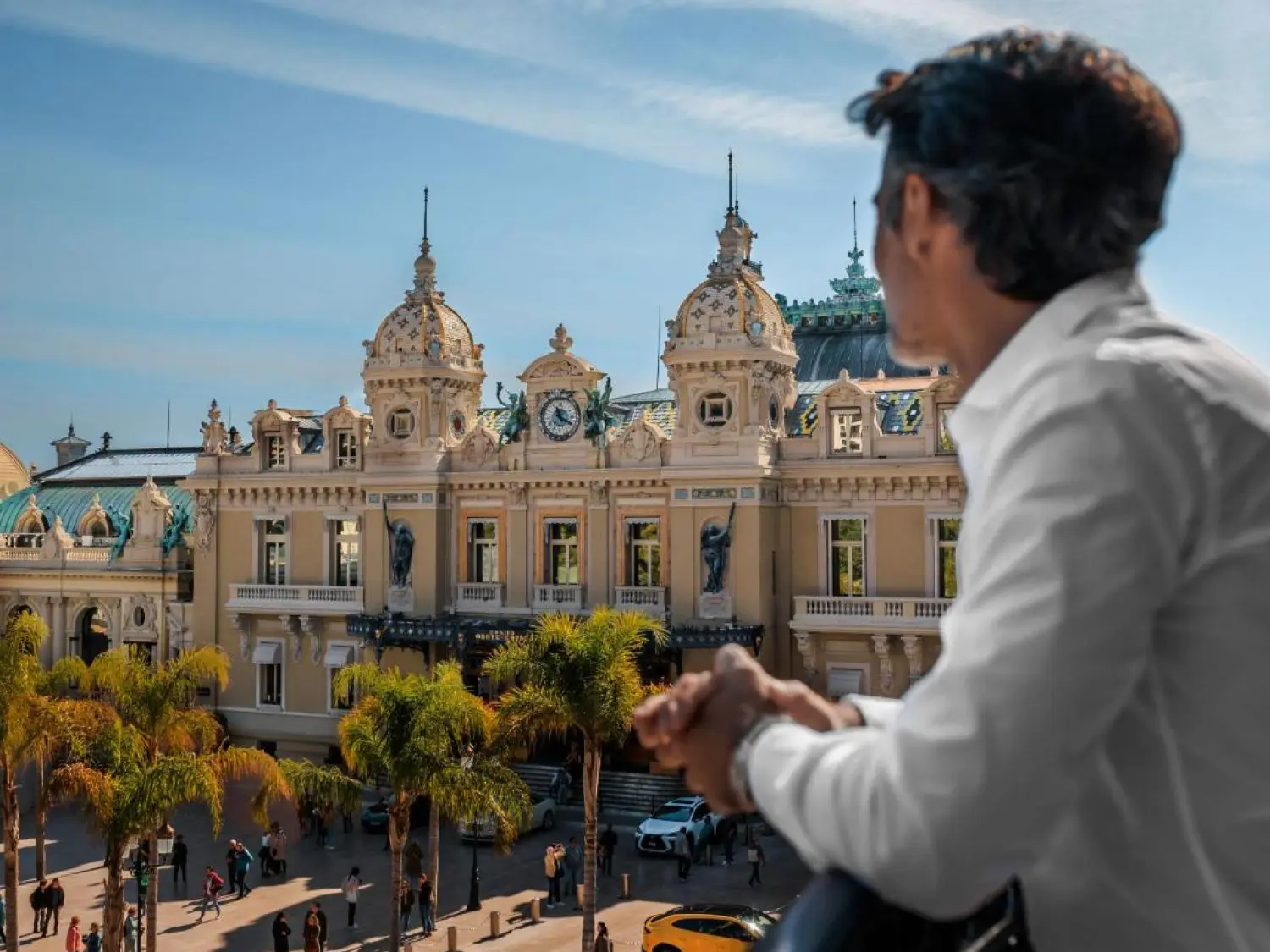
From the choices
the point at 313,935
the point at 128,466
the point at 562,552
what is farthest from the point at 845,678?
the point at 128,466

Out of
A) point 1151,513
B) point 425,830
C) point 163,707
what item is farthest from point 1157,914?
point 425,830

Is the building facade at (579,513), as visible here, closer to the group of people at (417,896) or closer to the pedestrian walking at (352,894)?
the group of people at (417,896)

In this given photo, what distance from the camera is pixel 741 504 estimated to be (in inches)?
1308

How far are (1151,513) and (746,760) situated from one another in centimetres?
70

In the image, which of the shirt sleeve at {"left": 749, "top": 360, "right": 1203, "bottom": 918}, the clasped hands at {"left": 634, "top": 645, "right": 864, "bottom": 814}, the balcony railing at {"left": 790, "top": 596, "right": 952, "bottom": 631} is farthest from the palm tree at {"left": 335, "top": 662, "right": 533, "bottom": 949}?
the shirt sleeve at {"left": 749, "top": 360, "right": 1203, "bottom": 918}

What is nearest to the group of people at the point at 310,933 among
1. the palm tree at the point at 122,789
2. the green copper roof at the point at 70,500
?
the palm tree at the point at 122,789

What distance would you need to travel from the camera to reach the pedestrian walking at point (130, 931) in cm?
2288

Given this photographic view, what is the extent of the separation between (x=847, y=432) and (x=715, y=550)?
442 centimetres

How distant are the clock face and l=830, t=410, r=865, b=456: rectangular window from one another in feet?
21.8

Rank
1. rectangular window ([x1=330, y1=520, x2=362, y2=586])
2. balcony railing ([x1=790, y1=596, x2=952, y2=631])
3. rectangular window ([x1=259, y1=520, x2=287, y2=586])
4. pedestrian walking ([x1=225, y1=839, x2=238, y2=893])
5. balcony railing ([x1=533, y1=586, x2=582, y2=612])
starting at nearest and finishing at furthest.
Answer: pedestrian walking ([x1=225, y1=839, x2=238, y2=893]) < balcony railing ([x1=790, y1=596, x2=952, y2=631]) < balcony railing ([x1=533, y1=586, x2=582, y2=612]) < rectangular window ([x1=330, y1=520, x2=362, y2=586]) < rectangular window ([x1=259, y1=520, x2=287, y2=586])

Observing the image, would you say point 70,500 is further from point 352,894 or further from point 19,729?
point 19,729

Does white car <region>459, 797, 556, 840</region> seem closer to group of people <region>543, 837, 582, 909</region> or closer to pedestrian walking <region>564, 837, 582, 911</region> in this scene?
pedestrian walking <region>564, 837, 582, 911</region>

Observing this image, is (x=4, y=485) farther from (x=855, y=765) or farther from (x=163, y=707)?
(x=855, y=765)

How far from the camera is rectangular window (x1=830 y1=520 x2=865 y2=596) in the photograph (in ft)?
110
